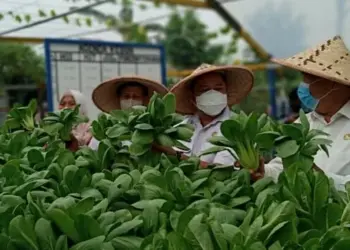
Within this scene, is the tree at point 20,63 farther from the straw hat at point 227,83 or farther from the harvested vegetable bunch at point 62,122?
the harvested vegetable bunch at point 62,122

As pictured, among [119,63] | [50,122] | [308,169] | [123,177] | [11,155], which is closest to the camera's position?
[308,169]

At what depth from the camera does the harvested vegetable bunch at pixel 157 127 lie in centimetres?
136

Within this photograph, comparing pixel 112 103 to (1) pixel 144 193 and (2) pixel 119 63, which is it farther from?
(2) pixel 119 63

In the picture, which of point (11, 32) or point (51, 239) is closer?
point (51, 239)

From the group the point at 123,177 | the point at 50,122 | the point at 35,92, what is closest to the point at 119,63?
the point at 50,122

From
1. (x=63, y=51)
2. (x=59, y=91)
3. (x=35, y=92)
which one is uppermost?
(x=63, y=51)

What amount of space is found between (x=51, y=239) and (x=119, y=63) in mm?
4880

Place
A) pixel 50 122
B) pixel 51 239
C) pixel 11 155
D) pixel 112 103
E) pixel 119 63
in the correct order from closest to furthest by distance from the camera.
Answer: pixel 51 239 → pixel 11 155 → pixel 50 122 → pixel 112 103 → pixel 119 63

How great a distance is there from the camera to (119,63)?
19.0ft

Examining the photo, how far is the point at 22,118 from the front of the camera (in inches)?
80.7

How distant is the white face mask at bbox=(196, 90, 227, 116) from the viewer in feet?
7.52

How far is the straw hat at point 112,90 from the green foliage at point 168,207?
53.3 inches

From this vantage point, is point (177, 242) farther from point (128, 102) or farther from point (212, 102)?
point (128, 102)

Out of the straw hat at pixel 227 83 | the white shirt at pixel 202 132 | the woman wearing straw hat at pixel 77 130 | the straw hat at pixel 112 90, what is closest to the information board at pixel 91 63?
the woman wearing straw hat at pixel 77 130
